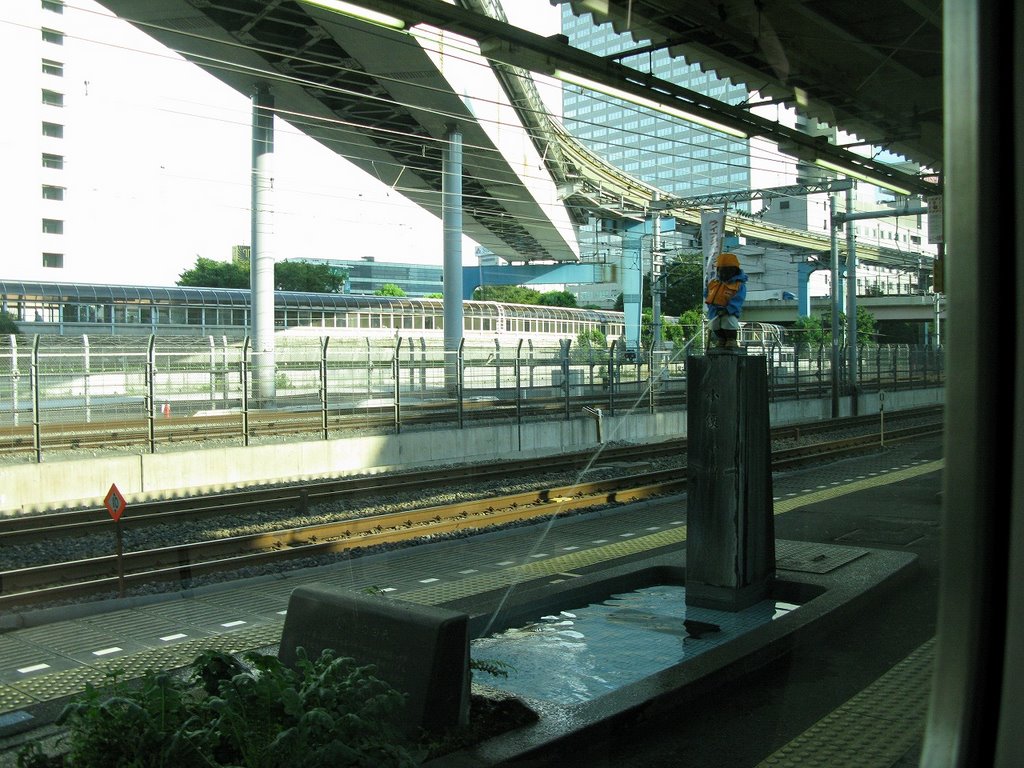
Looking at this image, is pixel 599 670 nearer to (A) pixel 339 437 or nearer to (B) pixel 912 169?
(B) pixel 912 169

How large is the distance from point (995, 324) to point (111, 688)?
12.9 feet

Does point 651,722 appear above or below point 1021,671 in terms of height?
below

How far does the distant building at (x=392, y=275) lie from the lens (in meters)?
118

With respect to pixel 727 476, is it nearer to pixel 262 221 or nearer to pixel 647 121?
pixel 262 221

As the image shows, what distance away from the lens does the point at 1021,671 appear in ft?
5.81

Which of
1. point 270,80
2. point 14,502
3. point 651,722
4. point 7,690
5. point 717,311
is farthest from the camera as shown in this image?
point 270,80

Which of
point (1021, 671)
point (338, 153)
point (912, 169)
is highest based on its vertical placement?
point (338, 153)

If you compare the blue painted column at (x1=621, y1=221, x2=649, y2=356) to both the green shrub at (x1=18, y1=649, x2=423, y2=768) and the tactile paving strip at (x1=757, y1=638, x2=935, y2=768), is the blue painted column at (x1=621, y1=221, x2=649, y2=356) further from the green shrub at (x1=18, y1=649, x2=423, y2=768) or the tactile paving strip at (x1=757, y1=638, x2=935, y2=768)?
the green shrub at (x1=18, y1=649, x2=423, y2=768)

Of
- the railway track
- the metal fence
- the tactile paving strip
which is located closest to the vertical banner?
the metal fence

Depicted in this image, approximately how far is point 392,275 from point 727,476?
393 feet

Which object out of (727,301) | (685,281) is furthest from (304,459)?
(685,281)

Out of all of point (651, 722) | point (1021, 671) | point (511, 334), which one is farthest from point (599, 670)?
point (511, 334)

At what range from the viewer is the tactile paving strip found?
4422 mm

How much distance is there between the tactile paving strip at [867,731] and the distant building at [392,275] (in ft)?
373
